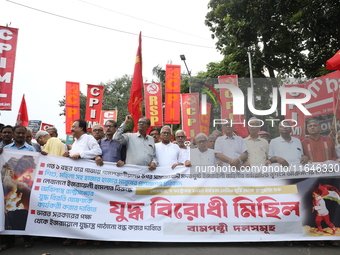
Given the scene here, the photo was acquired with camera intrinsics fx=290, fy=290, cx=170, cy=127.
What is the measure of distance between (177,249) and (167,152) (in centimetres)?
Answer: 152

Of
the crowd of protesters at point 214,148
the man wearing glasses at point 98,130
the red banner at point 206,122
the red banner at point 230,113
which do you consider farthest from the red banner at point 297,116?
the man wearing glasses at point 98,130

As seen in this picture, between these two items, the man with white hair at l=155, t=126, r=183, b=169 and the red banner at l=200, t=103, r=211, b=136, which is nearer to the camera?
the red banner at l=200, t=103, r=211, b=136

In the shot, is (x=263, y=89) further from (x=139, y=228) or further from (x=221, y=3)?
(x=221, y=3)

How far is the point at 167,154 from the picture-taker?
4770mm

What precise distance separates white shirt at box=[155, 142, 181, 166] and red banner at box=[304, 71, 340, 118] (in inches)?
86.9

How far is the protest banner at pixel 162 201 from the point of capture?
404cm

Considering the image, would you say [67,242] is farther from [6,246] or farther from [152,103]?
[152,103]

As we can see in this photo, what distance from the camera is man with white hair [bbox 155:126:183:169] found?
4703 millimetres

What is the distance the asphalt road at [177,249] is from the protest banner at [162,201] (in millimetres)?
106

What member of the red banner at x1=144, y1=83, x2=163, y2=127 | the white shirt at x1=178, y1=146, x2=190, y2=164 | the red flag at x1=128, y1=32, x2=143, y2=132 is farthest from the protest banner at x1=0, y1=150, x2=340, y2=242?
the red banner at x1=144, y1=83, x2=163, y2=127

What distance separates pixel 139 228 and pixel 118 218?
334 millimetres

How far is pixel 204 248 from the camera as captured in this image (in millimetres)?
3934

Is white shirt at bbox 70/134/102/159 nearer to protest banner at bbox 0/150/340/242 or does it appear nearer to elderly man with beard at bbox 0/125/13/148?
protest banner at bbox 0/150/340/242

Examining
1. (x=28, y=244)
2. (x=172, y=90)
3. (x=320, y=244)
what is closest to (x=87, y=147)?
(x=28, y=244)
